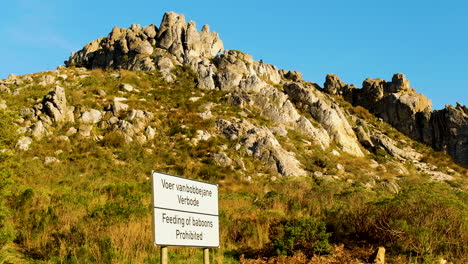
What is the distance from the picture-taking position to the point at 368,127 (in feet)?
155

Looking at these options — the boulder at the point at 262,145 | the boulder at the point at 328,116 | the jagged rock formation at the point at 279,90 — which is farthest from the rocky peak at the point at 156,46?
the boulder at the point at 262,145

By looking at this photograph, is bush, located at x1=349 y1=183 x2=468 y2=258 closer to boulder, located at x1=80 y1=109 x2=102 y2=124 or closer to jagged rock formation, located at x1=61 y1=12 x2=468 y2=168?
jagged rock formation, located at x1=61 y1=12 x2=468 y2=168

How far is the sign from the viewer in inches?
252

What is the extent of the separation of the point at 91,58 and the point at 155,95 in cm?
2537

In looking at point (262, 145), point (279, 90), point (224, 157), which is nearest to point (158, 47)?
point (279, 90)

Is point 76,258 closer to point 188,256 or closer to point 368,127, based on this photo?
point 188,256

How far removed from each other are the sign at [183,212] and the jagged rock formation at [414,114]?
43.8 meters

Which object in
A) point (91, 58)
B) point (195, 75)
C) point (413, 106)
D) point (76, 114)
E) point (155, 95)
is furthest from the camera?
point (91, 58)

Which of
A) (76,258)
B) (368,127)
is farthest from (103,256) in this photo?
(368,127)

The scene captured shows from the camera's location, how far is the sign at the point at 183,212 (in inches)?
252

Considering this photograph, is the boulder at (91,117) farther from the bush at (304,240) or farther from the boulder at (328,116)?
the bush at (304,240)

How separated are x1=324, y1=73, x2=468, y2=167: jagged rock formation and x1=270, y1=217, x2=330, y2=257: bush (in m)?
38.4

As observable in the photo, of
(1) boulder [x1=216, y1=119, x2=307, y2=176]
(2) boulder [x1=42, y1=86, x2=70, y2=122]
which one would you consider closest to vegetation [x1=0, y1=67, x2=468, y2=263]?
(1) boulder [x1=216, y1=119, x2=307, y2=176]

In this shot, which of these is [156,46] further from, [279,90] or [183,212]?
[183,212]
